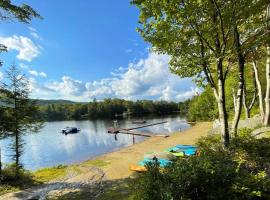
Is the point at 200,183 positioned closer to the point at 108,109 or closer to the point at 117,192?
the point at 117,192

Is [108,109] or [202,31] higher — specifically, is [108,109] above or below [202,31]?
below

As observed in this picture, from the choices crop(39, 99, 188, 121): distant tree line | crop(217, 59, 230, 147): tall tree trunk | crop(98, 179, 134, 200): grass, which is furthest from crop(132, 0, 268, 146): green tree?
crop(39, 99, 188, 121): distant tree line

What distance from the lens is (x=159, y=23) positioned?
1041cm

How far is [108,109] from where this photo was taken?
427ft

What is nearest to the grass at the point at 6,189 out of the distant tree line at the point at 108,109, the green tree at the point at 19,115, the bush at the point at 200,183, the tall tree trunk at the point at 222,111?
the green tree at the point at 19,115

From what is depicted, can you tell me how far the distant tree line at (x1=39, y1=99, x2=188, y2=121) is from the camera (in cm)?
12900

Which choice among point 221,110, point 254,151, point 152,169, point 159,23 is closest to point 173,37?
point 159,23

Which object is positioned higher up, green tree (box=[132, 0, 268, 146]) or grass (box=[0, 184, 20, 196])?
green tree (box=[132, 0, 268, 146])

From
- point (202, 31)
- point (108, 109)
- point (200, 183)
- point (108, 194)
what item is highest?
point (202, 31)

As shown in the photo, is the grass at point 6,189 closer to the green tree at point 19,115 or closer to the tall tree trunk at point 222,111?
the green tree at point 19,115

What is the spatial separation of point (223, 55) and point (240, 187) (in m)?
6.08

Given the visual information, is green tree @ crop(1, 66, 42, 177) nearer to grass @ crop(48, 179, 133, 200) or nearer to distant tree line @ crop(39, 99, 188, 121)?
grass @ crop(48, 179, 133, 200)

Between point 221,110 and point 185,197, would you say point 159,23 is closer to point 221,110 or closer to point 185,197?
point 221,110

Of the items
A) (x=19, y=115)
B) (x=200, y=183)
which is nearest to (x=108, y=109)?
(x=19, y=115)
